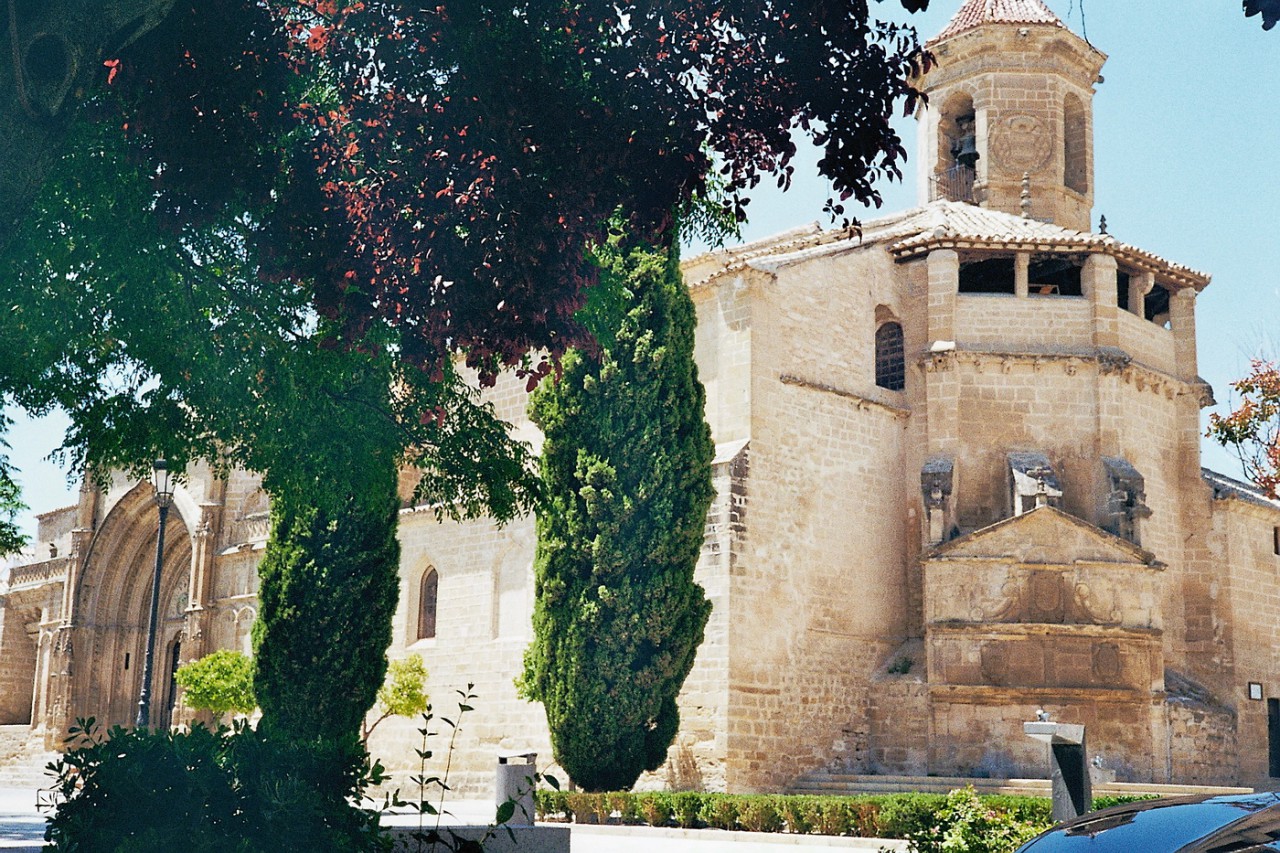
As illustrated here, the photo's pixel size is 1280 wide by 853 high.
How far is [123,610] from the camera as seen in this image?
34.3 m

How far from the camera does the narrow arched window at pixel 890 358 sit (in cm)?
2403

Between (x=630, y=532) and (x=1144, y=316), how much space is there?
11825 mm

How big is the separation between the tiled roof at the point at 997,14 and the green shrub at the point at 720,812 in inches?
676

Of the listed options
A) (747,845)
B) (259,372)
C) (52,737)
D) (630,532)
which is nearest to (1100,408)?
(630,532)

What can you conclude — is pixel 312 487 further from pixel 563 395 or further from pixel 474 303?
pixel 563 395

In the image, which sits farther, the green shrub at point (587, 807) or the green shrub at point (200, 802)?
the green shrub at point (587, 807)

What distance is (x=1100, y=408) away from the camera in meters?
22.8

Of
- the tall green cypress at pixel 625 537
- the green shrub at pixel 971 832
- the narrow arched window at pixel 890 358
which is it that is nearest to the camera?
the green shrub at pixel 971 832

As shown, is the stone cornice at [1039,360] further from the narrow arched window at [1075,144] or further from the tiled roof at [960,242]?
the narrow arched window at [1075,144]

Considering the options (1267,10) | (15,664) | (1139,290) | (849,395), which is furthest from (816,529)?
(15,664)

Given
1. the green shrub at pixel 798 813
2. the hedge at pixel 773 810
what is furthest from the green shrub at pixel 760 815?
the green shrub at pixel 798 813

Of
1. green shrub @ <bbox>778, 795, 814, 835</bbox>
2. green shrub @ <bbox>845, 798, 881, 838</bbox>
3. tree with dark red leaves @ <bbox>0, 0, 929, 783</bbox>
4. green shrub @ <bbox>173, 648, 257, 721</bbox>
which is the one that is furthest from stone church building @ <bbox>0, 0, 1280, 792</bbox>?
tree with dark red leaves @ <bbox>0, 0, 929, 783</bbox>

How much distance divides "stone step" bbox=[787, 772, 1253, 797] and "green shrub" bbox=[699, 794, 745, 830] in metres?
3.50

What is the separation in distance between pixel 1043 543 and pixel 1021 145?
948 centimetres
